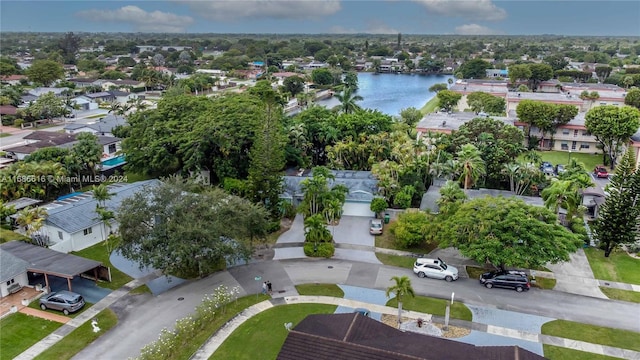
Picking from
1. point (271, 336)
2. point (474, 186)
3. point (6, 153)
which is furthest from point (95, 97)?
point (271, 336)

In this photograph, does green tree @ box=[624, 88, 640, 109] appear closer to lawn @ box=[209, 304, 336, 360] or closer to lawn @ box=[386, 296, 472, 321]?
lawn @ box=[386, 296, 472, 321]

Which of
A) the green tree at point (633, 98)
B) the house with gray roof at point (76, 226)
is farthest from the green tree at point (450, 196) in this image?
the green tree at point (633, 98)

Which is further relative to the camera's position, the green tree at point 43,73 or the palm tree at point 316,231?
the green tree at point 43,73

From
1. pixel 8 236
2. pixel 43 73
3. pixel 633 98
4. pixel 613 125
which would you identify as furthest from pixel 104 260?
pixel 43 73

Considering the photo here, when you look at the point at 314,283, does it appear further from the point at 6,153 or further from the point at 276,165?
the point at 6,153

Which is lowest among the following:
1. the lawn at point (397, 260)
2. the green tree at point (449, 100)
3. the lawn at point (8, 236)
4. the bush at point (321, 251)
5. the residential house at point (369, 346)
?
the lawn at point (397, 260)

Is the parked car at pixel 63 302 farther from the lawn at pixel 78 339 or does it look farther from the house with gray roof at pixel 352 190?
the house with gray roof at pixel 352 190

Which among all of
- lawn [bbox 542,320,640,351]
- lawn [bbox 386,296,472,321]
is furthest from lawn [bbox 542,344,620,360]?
lawn [bbox 386,296,472,321]
